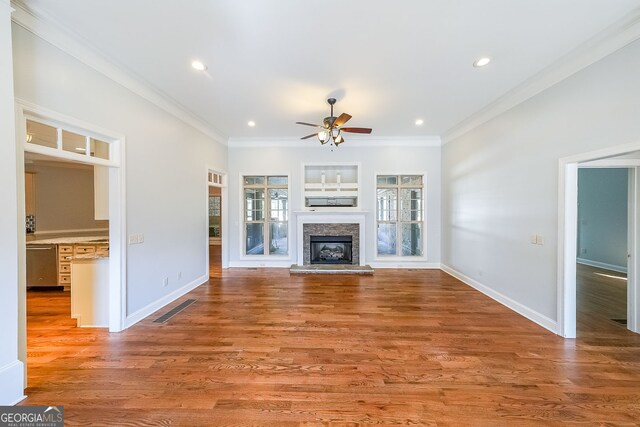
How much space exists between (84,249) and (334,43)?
5.28m

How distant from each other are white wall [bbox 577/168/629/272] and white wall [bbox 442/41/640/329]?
12.8 feet

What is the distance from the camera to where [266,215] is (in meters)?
6.14

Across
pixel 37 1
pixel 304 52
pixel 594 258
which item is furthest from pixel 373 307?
pixel 594 258

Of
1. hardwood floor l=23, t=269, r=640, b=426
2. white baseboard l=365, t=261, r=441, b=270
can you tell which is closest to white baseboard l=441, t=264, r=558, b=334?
hardwood floor l=23, t=269, r=640, b=426

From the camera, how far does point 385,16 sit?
2096 millimetres

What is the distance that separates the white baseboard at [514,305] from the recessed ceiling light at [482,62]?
10.3 ft

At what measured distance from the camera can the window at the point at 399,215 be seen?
600 cm

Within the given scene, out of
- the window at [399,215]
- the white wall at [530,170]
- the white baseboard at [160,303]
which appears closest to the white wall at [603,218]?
the white wall at [530,170]

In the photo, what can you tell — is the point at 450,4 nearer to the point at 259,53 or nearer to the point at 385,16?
the point at 385,16

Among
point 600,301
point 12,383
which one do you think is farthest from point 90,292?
point 600,301

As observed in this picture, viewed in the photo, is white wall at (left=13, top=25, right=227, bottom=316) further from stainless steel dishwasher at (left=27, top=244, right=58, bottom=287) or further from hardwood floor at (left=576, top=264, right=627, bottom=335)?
hardwood floor at (left=576, top=264, right=627, bottom=335)

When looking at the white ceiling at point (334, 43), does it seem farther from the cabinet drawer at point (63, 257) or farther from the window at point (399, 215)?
the cabinet drawer at point (63, 257)

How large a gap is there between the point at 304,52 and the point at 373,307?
3421 millimetres

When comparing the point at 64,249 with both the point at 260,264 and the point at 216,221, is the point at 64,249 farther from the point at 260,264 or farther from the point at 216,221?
the point at 216,221
